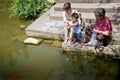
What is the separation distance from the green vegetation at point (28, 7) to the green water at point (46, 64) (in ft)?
5.16

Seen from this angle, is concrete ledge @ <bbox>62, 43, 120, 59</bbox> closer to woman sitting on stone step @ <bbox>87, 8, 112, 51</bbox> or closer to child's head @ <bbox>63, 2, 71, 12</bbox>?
woman sitting on stone step @ <bbox>87, 8, 112, 51</bbox>

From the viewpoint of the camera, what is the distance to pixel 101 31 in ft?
22.8

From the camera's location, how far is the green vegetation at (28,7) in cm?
1020

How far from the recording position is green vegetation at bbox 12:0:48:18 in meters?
10.2

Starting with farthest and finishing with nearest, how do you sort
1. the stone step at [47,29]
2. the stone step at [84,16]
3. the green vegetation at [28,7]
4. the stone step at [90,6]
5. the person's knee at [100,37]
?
the green vegetation at [28,7] < the stone step at [90,6] < the stone step at [84,16] < the stone step at [47,29] < the person's knee at [100,37]

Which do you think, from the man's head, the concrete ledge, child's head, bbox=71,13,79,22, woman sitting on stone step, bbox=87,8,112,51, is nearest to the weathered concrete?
the concrete ledge

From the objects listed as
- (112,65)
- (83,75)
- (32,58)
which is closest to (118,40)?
(112,65)

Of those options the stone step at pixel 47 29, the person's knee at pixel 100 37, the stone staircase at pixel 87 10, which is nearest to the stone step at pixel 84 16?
the stone staircase at pixel 87 10

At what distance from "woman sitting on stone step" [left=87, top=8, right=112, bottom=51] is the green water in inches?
20.0

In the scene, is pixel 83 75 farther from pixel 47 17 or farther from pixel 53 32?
pixel 47 17

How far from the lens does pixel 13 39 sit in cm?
905

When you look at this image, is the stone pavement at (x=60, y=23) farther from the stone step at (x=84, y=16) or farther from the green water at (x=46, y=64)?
the green water at (x=46, y=64)

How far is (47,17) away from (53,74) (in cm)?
350

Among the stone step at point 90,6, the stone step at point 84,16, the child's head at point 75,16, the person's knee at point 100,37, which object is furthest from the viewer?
the stone step at point 90,6
